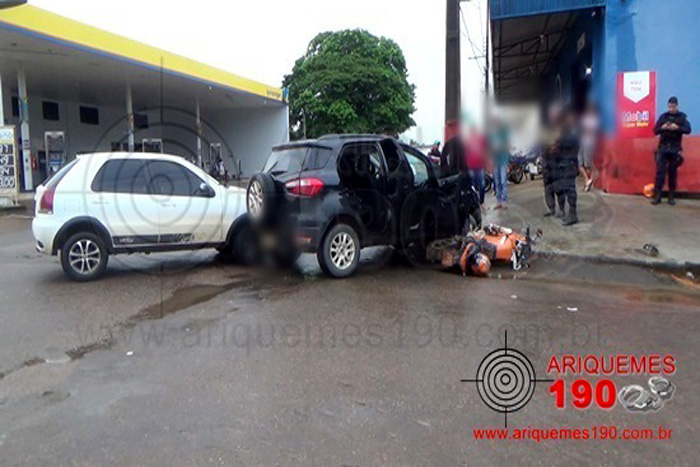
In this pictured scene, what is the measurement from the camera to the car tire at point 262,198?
267 inches

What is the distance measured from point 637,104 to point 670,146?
1792 mm

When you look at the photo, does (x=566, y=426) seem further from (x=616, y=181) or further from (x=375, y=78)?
(x=375, y=78)

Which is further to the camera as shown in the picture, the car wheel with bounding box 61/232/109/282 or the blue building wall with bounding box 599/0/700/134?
the blue building wall with bounding box 599/0/700/134

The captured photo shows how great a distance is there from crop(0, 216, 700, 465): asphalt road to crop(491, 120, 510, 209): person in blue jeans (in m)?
4.23

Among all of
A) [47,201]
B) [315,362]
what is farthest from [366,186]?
[47,201]

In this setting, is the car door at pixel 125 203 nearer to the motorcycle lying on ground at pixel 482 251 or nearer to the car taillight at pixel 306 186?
the car taillight at pixel 306 186

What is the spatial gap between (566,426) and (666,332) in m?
2.29

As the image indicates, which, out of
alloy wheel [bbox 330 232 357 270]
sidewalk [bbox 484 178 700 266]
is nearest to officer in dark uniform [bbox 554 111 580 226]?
sidewalk [bbox 484 178 700 266]

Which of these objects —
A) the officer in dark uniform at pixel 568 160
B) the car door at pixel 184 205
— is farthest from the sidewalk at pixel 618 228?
the car door at pixel 184 205

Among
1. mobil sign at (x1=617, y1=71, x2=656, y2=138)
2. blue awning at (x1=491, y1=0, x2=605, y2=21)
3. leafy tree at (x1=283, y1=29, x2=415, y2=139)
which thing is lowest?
mobil sign at (x1=617, y1=71, x2=656, y2=138)

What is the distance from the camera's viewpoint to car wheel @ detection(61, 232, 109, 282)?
22.7 feet

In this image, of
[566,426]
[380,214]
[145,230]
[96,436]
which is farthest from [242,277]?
[566,426]

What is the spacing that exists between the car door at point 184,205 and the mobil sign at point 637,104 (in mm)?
9389

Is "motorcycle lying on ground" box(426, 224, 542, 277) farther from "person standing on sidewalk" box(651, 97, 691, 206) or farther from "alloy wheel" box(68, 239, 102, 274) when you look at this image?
"person standing on sidewalk" box(651, 97, 691, 206)
